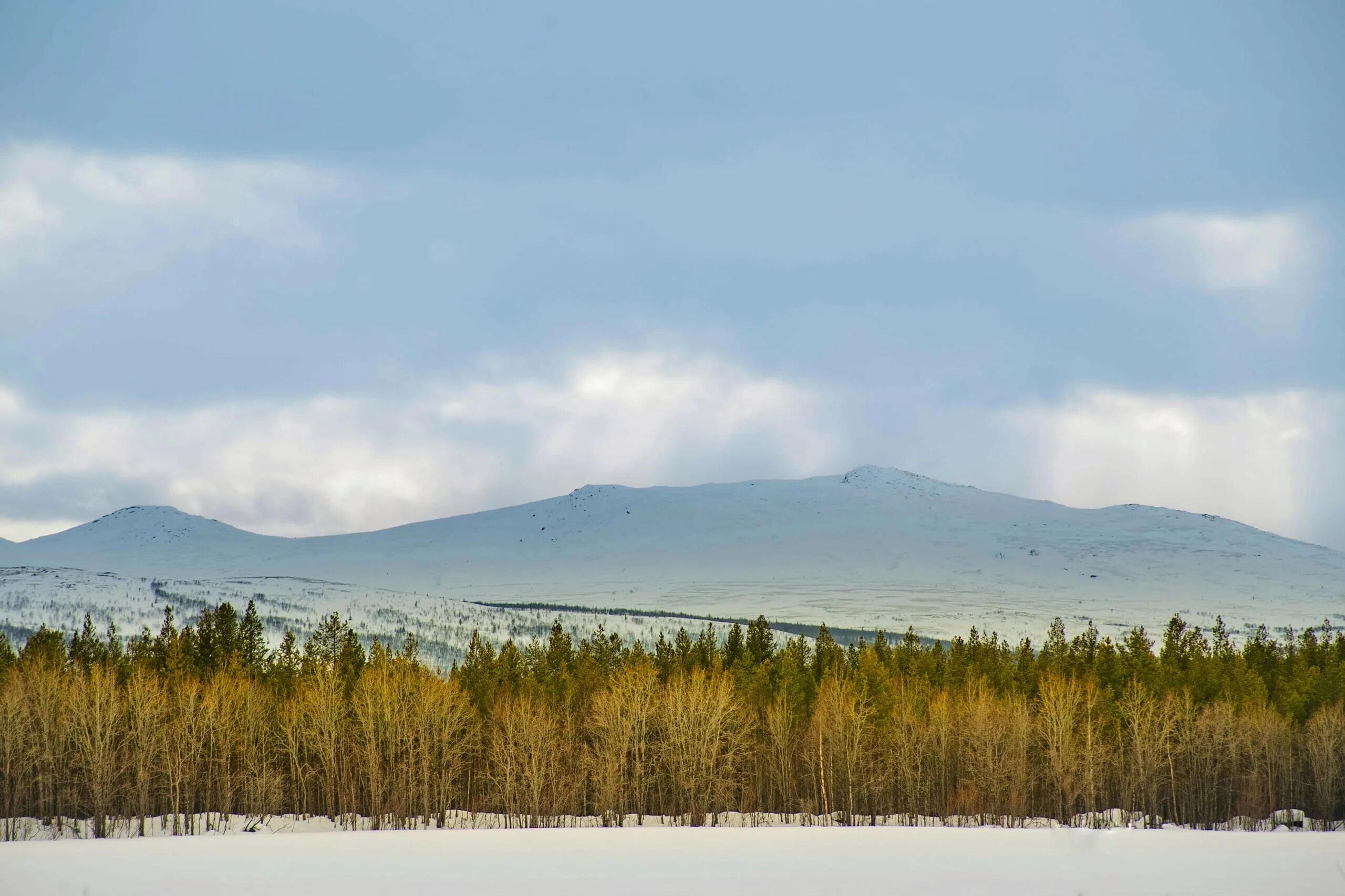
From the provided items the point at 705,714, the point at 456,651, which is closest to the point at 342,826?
the point at 705,714

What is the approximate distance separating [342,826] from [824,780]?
1425 inches

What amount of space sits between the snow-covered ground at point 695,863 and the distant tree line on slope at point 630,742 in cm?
2051

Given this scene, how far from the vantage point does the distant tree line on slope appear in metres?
82.2

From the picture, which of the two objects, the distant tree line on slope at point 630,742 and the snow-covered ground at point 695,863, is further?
the distant tree line on slope at point 630,742

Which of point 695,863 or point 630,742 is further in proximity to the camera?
point 630,742

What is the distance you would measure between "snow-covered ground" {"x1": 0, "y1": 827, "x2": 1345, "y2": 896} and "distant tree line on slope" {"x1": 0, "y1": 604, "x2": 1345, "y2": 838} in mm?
20511

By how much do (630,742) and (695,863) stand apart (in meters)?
39.2

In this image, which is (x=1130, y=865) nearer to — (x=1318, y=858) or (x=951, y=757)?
(x=1318, y=858)

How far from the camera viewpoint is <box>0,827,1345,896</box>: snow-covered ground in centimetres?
4319

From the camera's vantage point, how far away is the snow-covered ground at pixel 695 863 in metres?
43.2

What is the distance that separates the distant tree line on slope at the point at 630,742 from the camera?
270 ft

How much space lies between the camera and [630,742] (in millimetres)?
88562

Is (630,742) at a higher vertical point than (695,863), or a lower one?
lower

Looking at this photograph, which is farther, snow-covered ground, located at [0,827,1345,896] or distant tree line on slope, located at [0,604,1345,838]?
distant tree line on slope, located at [0,604,1345,838]
